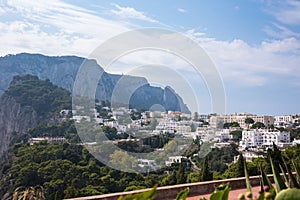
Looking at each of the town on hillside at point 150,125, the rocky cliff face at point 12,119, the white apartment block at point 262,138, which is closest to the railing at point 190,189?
the town on hillside at point 150,125

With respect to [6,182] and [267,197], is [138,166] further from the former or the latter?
[267,197]

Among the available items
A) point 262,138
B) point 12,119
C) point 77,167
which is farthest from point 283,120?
point 77,167

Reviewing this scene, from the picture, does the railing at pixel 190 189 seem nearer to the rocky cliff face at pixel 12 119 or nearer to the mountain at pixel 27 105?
the mountain at pixel 27 105

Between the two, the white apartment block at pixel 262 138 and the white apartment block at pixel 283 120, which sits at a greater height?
the white apartment block at pixel 283 120

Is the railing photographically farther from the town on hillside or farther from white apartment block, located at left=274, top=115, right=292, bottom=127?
white apartment block, located at left=274, top=115, right=292, bottom=127

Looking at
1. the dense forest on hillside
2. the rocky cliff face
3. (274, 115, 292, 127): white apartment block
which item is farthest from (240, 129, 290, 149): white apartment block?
the rocky cliff face

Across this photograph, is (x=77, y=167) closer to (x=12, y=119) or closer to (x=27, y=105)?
(x=27, y=105)
